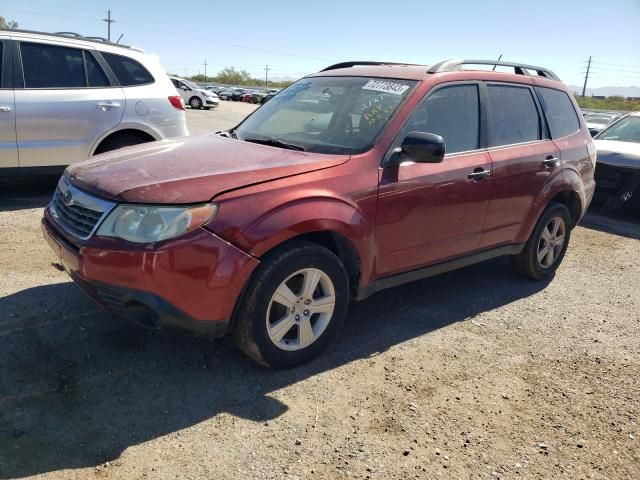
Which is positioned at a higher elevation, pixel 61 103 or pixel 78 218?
pixel 61 103

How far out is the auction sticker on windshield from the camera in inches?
151

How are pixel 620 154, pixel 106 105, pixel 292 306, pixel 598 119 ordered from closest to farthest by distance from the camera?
pixel 292 306 < pixel 106 105 < pixel 620 154 < pixel 598 119

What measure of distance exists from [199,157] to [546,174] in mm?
2975

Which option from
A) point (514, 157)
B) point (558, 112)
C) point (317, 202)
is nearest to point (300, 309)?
point (317, 202)

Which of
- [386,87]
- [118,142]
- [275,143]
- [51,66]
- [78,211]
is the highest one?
[51,66]

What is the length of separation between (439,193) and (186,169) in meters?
1.73

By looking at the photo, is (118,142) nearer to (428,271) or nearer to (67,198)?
(67,198)

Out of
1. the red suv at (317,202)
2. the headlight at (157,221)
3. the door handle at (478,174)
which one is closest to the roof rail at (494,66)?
the red suv at (317,202)

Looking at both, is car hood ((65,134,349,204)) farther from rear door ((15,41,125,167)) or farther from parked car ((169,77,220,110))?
parked car ((169,77,220,110))

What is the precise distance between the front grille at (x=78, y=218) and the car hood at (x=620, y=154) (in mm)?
7529

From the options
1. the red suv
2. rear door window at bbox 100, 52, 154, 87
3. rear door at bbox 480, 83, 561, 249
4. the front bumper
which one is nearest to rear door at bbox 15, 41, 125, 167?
rear door window at bbox 100, 52, 154, 87

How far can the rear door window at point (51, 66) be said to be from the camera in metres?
6.05

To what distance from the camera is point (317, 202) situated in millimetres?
3160

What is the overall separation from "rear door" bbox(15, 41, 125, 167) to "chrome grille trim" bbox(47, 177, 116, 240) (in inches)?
123
